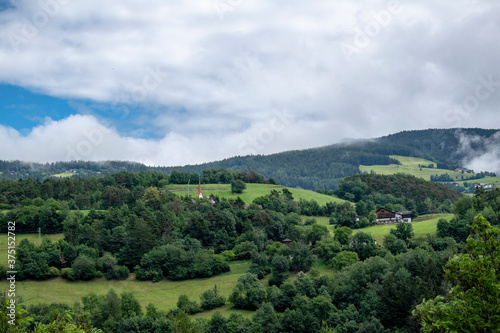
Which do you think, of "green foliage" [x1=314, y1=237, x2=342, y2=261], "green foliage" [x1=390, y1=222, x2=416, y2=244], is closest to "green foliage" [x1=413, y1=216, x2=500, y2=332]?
"green foliage" [x1=314, y1=237, x2=342, y2=261]

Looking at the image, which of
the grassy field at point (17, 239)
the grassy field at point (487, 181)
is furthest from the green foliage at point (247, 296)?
the grassy field at point (487, 181)

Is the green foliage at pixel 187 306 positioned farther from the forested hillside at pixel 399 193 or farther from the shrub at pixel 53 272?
the forested hillside at pixel 399 193

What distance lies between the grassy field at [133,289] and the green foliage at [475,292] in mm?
42271

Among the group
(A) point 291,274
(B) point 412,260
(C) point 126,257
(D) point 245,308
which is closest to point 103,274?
(C) point 126,257

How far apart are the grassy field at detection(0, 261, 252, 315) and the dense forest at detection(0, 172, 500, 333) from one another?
141 cm

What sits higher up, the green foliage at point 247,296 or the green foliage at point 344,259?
the green foliage at point 344,259

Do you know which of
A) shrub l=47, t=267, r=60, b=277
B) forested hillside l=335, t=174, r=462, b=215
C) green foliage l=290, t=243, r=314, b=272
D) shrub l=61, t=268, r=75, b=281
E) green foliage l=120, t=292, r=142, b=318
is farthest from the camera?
forested hillside l=335, t=174, r=462, b=215

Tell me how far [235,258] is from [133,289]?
18750 millimetres

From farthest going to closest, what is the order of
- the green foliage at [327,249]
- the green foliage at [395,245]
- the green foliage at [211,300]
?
the green foliage at [327,249], the green foliage at [395,245], the green foliage at [211,300]

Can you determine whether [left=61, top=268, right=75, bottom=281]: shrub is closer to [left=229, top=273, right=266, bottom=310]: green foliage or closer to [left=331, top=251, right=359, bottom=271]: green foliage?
[left=229, top=273, right=266, bottom=310]: green foliage

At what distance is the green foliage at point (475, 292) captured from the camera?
9.56 meters

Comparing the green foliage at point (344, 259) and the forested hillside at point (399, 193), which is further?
the forested hillside at point (399, 193)

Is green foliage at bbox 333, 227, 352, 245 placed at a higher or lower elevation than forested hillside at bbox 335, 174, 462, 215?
lower

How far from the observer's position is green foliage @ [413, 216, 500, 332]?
31.4 ft
